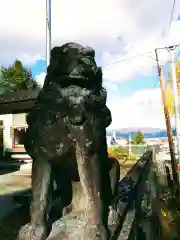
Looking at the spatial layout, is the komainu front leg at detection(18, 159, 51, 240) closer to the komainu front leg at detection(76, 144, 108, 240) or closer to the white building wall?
the komainu front leg at detection(76, 144, 108, 240)

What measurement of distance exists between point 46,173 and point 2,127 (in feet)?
47.8

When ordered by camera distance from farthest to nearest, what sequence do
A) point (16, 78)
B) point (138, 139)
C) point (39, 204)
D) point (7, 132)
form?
1. point (138, 139)
2. point (16, 78)
3. point (7, 132)
4. point (39, 204)

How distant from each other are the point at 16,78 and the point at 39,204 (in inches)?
847

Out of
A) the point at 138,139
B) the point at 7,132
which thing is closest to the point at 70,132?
the point at 7,132

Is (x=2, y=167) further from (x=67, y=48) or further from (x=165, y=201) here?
(x=67, y=48)

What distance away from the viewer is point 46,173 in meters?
2.50

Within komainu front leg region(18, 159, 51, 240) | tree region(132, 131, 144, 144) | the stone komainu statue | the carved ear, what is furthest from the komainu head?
tree region(132, 131, 144, 144)

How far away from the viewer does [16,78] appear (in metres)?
23.0

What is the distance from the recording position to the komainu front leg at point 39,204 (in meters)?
2.37

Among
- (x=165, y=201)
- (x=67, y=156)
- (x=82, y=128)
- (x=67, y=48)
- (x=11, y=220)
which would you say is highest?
(x=67, y=48)

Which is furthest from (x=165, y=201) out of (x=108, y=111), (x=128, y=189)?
(x=108, y=111)

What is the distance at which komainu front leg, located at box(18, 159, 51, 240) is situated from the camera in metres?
2.37

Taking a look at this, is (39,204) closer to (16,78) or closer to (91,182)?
(91,182)

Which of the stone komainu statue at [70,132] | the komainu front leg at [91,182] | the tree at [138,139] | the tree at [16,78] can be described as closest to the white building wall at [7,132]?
the tree at [16,78]
